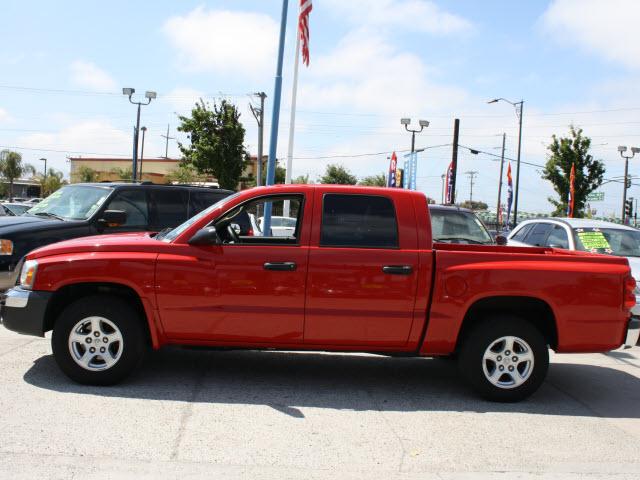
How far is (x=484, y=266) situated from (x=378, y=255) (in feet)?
3.04

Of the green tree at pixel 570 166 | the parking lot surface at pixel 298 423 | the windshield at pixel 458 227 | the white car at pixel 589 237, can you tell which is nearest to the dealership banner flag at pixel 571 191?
the green tree at pixel 570 166

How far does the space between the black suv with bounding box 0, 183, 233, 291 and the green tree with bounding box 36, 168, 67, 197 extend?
56.8 metres

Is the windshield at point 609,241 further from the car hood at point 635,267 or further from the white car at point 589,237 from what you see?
the car hood at point 635,267

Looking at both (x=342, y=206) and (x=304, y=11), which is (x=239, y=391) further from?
(x=304, y=11)

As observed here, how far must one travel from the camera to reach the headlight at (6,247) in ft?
25.6

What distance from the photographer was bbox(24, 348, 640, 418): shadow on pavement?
213 inches

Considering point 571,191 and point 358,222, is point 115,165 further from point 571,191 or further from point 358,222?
point 358,222

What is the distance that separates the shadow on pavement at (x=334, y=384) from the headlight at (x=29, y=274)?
0.85 metres

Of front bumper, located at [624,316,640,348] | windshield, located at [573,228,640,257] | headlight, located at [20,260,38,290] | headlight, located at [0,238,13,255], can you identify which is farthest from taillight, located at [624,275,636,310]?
headlight, located at [0,238,13,255]

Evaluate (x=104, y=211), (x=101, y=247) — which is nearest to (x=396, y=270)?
(x=101, y=247)

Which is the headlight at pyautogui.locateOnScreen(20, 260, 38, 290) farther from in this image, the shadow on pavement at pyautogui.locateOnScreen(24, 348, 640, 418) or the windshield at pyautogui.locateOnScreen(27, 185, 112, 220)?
the windshield at pyautogui.locateOnScreen(27, 185, 112, 220)

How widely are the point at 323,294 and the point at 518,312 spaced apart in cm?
186

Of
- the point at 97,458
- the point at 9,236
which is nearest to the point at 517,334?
the point at 97,458

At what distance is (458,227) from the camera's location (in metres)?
10.5
